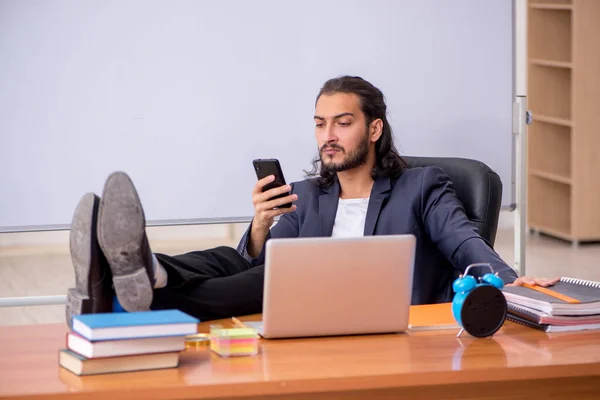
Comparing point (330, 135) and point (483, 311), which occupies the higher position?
point (330, 135)

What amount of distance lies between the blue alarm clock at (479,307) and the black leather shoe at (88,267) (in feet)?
2.17

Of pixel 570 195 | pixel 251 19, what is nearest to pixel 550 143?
pixel 570 195

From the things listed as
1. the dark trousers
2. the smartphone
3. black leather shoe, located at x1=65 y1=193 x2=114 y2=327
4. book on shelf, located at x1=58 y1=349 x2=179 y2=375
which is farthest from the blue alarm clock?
the smartphone

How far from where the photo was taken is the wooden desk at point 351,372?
157 centimetres

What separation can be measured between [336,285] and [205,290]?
1.09ft

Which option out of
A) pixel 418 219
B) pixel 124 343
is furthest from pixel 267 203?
pixel 124 343

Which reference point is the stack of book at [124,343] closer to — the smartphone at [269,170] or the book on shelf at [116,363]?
the book on shelf at [116,363]

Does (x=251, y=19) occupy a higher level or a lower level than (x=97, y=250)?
higher

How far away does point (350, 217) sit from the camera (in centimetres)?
291

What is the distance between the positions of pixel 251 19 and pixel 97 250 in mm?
1831

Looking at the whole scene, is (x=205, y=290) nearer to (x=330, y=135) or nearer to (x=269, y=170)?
(x=269, y=170)

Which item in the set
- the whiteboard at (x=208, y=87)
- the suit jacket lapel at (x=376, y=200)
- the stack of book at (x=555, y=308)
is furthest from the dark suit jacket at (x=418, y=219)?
the whiteboard at (x=208, y=87)

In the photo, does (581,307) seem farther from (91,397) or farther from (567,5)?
(567,5)

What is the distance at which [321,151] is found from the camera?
288 centimetres
